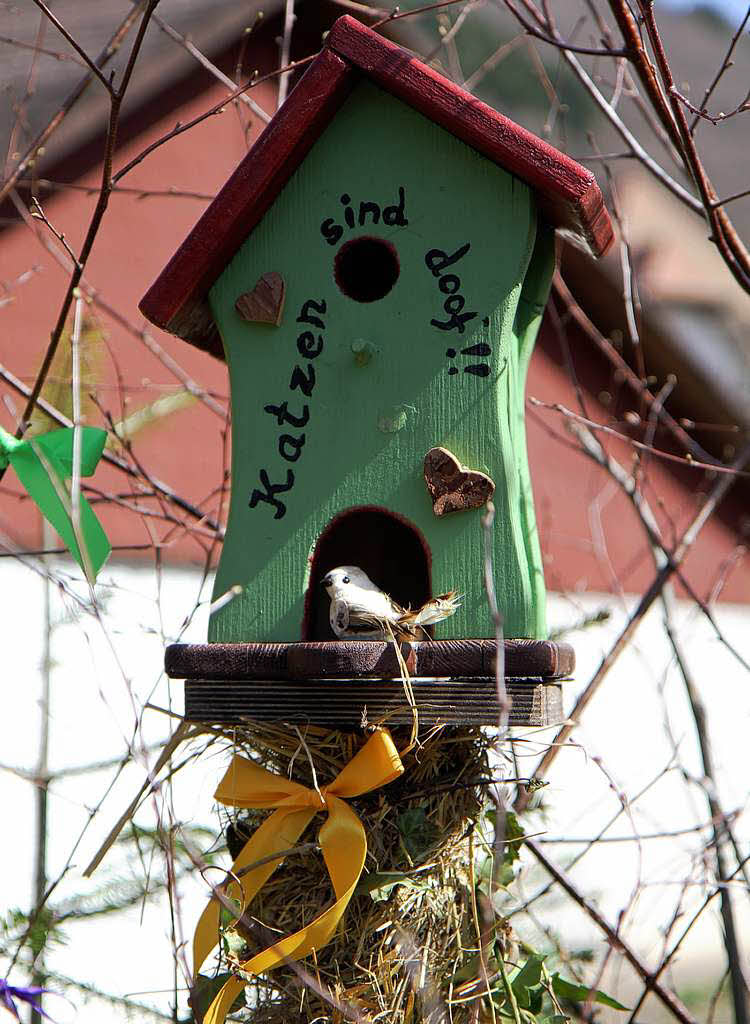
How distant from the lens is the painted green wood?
4.83ft

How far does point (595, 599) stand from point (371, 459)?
2.81 metres

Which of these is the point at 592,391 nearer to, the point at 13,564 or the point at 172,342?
the point at 172,342

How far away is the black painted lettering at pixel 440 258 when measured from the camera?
4.99 feet

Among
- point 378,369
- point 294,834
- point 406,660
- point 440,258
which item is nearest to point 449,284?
point 440,258

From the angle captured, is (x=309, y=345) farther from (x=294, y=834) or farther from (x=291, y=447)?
(x=294, y=834)

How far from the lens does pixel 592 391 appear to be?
4.21 m

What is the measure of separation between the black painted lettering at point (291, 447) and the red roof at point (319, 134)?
23 centimetres

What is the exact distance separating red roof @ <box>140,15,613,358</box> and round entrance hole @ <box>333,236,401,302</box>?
135 mm

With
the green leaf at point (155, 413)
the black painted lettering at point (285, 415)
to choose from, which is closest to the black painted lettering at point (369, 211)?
the black painted lettering at point (285, 415)

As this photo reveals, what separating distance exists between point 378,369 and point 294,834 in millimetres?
590

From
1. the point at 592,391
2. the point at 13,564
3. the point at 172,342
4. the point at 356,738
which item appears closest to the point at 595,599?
the point at 592,391

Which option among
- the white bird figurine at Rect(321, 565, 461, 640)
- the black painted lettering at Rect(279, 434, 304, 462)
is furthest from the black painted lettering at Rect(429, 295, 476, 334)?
the white bird figurine at Rect(321, 565, 461, 640)

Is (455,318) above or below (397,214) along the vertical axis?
below

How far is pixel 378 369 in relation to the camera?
1518 mm
